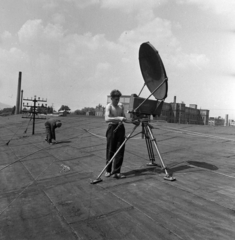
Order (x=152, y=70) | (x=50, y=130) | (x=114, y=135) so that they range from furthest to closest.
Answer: (x=50, y=130) → (x=152, y=70) → (x=114, y=135)

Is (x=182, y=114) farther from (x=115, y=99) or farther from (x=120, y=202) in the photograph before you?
(x=120, y=202)

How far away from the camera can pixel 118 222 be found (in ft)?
8.94

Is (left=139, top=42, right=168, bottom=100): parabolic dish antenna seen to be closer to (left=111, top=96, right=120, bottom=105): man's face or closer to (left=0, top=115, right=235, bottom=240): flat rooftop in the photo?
(left=111, top=96, right=120, bottom=105): man's face

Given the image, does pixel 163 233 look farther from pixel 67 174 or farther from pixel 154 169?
pixel 67 174

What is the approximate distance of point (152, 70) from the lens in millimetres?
5164

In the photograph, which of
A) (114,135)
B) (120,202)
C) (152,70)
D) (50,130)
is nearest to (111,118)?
(114,135)

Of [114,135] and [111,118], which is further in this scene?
[114,135]

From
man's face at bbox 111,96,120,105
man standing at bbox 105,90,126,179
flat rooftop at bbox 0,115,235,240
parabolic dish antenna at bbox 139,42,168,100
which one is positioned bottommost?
flat rooftop at bbox 0,115,235,240

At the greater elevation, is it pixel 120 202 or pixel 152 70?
pixel 152 70

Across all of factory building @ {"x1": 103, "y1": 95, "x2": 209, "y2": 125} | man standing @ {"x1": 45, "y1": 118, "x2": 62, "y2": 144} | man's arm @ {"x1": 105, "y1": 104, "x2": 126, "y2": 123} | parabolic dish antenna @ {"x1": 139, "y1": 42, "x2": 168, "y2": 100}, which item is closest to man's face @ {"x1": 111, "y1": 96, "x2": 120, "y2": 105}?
man's arm @ {"x1": 105, "y1": 104, "x2": 126, "y2": 123}

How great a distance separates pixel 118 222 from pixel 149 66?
3.63 metres

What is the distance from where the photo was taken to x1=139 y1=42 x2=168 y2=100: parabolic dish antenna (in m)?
4.79

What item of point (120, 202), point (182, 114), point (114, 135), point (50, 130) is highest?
point (182, 114)

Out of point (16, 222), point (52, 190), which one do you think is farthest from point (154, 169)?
point (16, 222)
